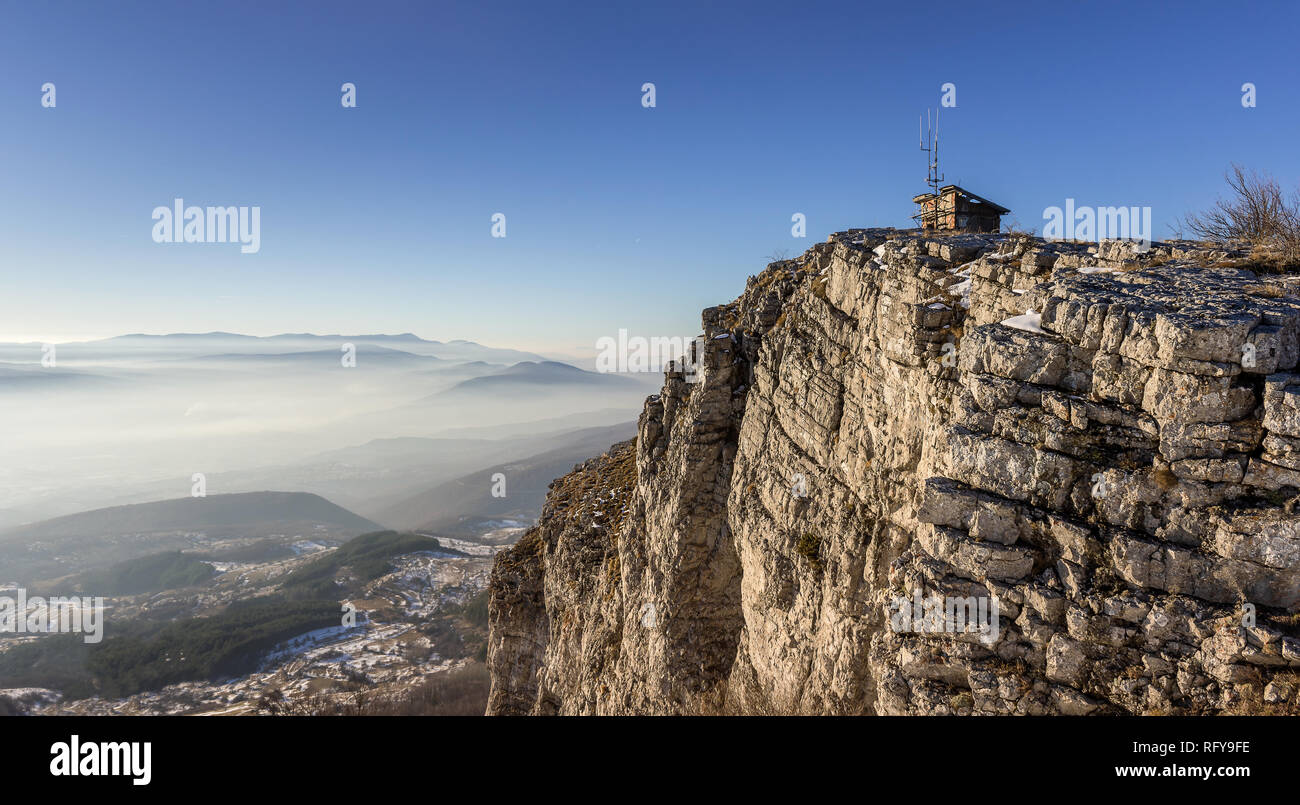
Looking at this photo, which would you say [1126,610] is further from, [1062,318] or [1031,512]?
[1062,318]

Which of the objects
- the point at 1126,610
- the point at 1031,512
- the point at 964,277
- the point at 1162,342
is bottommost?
the point at 1126,610

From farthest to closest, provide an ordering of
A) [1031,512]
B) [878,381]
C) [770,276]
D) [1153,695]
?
[770,276] < [878,381] < [1031,512] < [1153,695]

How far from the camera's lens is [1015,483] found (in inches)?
411

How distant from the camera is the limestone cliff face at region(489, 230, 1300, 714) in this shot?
→ 28.9 ft

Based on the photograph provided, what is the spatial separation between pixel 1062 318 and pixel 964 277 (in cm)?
388

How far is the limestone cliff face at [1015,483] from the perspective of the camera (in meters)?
8.80

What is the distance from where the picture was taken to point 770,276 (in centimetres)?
2386

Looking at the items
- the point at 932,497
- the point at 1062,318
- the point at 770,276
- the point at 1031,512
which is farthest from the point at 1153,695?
the point at 770,276
